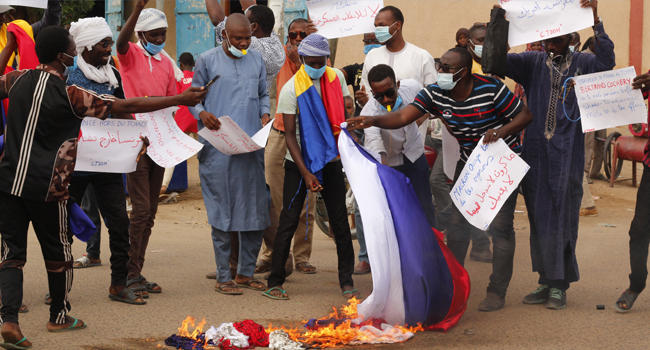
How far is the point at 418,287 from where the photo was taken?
4.45m

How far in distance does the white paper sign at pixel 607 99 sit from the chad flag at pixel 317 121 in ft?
6.06

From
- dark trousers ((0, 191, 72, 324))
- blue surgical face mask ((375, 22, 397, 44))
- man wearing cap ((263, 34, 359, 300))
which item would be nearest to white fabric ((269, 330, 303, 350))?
man wearing cap ((263, 34, 359, 300))

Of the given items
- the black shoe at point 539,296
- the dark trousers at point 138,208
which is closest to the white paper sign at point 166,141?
the dark trousers at point 138,208

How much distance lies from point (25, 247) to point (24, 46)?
228cm

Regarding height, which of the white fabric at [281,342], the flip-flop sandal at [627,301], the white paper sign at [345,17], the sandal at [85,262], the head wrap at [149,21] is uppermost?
the white paper sign at [345,17]

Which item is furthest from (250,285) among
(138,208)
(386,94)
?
(386,94)

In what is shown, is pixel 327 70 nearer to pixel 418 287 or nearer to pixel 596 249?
pixel 418 287

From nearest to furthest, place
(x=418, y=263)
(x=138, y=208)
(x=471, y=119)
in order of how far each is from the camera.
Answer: (x=418, y=263) → (x=471, y=119) → (x=138, y=208)

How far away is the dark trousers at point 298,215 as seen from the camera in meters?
5.41

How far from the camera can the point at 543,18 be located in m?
4.89

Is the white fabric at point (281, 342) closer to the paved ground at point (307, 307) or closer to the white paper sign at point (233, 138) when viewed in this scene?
the paved ground at point (307, 307)

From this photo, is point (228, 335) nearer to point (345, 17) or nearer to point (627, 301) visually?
point (627, 301)

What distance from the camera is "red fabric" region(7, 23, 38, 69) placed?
Result: 227 inches

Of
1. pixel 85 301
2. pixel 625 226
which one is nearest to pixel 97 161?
pixel 85 301
